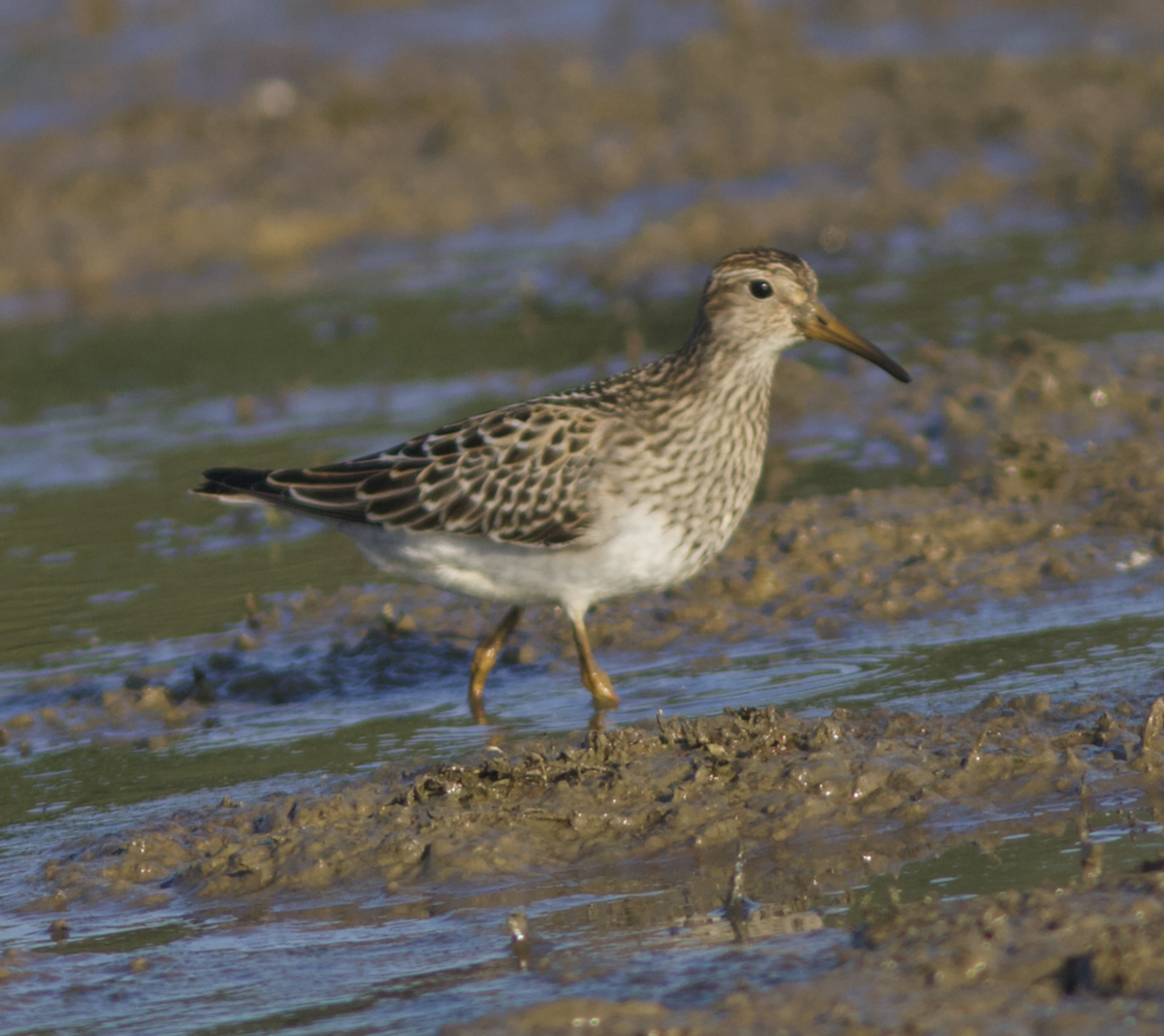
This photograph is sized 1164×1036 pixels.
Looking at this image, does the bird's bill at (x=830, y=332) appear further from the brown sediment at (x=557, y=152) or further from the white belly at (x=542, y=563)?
the brown sediment at (x=557, y=152)

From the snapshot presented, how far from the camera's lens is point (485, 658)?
8.33m

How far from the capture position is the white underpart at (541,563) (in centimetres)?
783

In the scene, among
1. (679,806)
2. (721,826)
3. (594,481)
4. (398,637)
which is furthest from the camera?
(398,637)

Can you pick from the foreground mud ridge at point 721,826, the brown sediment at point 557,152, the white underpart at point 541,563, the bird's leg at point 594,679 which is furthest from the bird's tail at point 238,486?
the brown sediment at point 557,152

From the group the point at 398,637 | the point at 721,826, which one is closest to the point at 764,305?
the point at 398,637

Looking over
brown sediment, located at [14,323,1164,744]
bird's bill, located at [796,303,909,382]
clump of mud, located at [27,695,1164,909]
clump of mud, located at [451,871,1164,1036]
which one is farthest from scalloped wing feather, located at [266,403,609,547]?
clump of mud, located at [451,871,1164,1036]

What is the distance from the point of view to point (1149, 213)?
16875 millimetres

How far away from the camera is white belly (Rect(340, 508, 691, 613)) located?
7.83 m

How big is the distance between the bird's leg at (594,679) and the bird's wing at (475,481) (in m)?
0.46

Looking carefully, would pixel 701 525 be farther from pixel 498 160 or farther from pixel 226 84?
pixel 226 84

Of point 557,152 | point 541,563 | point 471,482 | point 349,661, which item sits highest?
point 557,152

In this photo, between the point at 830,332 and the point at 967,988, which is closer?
the point at 967,988

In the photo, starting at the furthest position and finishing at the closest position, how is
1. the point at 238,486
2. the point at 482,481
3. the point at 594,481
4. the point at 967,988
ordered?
the point at 238,486, the point at 482,481, the point at 594,481, the point at 967,988

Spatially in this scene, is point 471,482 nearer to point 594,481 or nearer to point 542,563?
point 542,563
